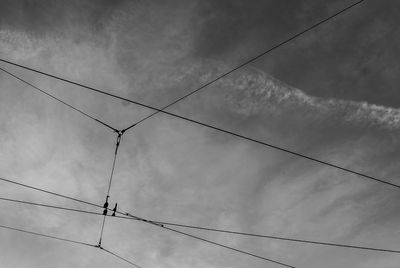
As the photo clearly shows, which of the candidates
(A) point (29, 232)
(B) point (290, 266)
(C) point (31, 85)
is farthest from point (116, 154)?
(B) point (290, 266)

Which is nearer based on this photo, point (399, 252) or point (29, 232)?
point (399, 252)

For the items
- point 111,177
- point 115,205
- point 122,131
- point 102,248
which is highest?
point 122,131

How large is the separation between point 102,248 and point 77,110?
7.41 meters

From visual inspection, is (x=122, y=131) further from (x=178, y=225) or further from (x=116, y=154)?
(x=178, y=225)

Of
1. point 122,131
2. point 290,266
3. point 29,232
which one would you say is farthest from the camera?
point 29,232

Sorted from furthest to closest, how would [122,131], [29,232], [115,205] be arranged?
1. [29,232]
2. [122,131]
3. [115,205]

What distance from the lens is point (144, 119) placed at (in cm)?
1609

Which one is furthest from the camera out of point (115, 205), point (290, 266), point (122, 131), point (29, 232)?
point (29, 232)

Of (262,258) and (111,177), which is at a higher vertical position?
(111,177)

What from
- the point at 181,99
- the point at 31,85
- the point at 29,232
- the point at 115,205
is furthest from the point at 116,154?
the point at 29,232

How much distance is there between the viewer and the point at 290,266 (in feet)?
56.4

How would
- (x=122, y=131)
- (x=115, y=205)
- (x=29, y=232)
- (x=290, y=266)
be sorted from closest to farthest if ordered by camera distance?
(x=115, y=205) < (x=122, y=131) < (x=290, y=266) < (x=29, y=232)

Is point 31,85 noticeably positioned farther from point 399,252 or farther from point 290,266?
point 399,252

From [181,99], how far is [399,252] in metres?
12.1
